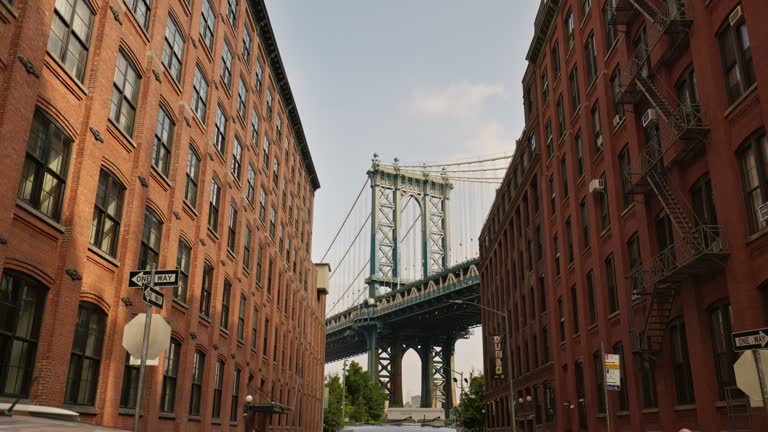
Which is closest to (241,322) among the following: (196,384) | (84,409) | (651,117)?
(196,384)

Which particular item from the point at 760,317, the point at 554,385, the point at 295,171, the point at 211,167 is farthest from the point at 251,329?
the point at 760,317

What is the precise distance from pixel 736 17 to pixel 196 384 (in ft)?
75.0

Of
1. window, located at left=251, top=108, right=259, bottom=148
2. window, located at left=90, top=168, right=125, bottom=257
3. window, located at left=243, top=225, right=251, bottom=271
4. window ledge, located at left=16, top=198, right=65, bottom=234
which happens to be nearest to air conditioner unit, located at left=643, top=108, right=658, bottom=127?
window, located at left=90, top=168, right=125, bottom=257

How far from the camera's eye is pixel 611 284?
29.7 m

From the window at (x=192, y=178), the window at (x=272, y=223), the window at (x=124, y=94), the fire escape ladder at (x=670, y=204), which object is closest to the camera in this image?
the window at (x=124, y=94)

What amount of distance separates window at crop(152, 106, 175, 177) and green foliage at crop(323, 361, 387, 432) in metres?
75.8

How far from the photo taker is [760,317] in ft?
57.2

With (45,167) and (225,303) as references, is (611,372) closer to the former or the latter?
(225,303)

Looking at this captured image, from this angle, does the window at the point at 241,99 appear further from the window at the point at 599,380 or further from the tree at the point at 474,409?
the tree at the point at 474,409

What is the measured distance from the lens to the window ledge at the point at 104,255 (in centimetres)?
1722

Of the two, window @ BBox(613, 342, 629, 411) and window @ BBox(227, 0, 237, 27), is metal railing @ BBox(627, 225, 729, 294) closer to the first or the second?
window @ BBox(613, 342, 629, 411)

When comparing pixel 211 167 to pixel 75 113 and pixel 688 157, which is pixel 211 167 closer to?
pixel 75 113

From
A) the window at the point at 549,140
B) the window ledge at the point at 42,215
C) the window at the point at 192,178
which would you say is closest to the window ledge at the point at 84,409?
the window ledge at the point at 42,215

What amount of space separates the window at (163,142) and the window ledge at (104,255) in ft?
14.0
